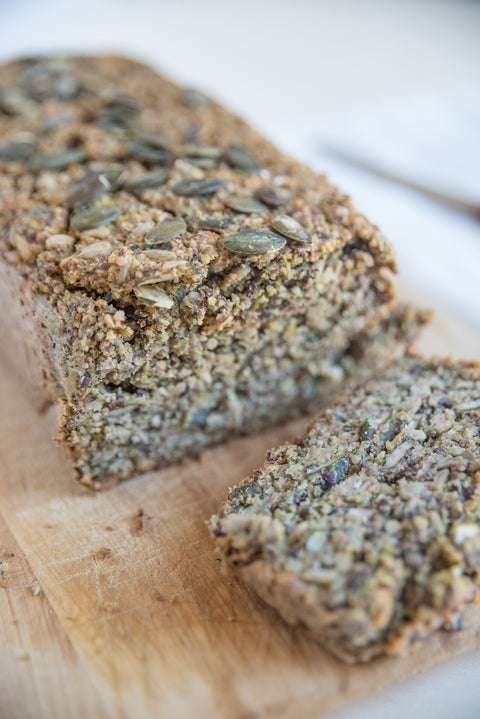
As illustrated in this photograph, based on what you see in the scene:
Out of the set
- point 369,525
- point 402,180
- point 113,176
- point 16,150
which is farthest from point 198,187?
point 402,180

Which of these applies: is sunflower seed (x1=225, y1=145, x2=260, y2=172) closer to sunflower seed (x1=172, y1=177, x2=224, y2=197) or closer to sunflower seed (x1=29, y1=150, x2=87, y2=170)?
sunflower seed (x1=172, y1=177, x2=224, y2=197)

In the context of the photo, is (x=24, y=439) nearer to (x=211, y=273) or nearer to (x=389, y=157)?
(x=211, y=273)

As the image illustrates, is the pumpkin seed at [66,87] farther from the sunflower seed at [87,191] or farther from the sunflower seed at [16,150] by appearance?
the sunflower seed at [87,191]

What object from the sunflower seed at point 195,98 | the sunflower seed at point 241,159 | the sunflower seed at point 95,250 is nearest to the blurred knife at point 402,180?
the sunflower seed at point 195,98

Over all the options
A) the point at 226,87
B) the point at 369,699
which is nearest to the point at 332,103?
the point at 226,87

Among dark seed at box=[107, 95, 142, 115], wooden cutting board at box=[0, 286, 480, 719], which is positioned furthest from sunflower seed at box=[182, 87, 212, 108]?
wooden cutting board at box=[0, 286, 480, 719]

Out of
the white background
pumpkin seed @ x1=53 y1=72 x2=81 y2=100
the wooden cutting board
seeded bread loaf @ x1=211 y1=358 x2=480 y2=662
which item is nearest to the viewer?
seeded bread loaf @ x1=211 y1=358 x2=480 y2=662

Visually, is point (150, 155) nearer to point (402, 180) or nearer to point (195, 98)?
point (195, 98)

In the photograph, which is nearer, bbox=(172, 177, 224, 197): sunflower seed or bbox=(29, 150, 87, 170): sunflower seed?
bbox=(172, 177, 224, 197): sunflower seed
